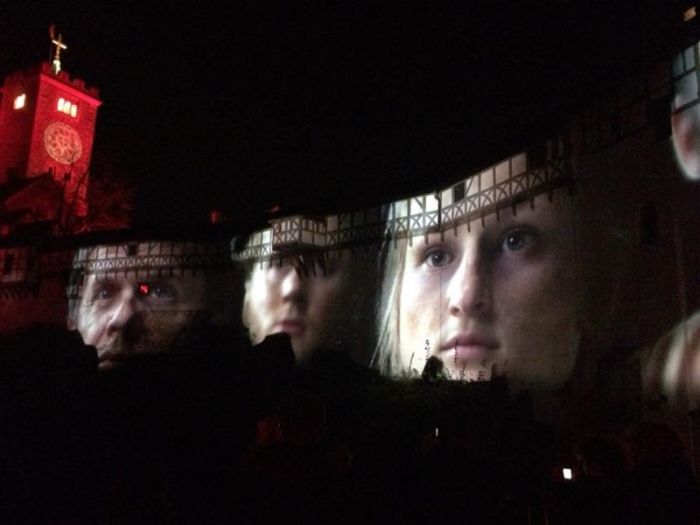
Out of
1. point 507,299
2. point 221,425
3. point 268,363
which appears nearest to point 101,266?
point 268,363

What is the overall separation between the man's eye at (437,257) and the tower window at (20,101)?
40.9m

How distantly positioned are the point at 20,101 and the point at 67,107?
3.18m

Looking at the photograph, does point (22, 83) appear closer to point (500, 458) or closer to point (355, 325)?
point (355, 325)

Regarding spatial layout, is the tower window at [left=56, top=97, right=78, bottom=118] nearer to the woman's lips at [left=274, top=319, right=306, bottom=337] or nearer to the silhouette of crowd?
the silhouette of crowd

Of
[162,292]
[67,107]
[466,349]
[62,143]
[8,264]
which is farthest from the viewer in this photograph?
[67,107]

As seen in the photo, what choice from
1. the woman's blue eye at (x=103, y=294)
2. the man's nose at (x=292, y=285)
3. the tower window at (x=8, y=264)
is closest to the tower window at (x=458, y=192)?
the man's nose at (x=292, y=285)

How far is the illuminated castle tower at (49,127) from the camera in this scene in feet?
146

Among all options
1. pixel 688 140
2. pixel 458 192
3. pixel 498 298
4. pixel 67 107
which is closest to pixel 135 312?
pixel 458 192

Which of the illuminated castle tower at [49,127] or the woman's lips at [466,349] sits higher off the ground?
the illuminated castle tower at [49,127]

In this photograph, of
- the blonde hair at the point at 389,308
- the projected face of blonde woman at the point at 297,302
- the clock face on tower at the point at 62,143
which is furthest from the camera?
the clock face on tower at the point at 62,143

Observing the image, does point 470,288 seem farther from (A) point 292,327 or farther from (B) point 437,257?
(A) point 292,327

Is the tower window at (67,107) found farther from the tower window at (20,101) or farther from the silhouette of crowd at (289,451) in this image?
the silhouette of crowd at (289,451)

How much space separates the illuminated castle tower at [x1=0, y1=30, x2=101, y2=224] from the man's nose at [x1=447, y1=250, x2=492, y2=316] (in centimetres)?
3424

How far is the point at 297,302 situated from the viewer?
19.1 meters
